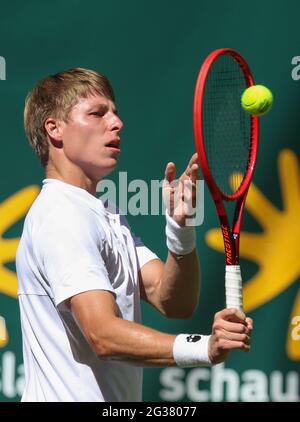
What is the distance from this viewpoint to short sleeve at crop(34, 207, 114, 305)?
2.34 metres

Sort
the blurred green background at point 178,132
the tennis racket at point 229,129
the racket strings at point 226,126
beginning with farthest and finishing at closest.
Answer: the blurred green background at point 178,132 < the racket strings at point 226,126 < the tennis racket at point 229,129

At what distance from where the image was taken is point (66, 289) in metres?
2.35

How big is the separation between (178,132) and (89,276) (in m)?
1.54

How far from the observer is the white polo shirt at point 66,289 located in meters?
2.39

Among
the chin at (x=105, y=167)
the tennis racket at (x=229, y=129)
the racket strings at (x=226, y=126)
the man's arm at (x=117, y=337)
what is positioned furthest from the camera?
the racket strings at (x=226, y=126)

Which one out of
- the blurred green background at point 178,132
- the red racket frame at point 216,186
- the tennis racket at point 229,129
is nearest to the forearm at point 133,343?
the red racket frame at point 216,186

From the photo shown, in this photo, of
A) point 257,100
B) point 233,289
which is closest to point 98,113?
point 257,100

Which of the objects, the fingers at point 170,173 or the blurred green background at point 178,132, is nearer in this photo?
the fingers at point 170,173

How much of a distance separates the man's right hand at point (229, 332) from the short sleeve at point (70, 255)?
0.29 metres

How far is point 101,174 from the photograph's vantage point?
8.71 feet

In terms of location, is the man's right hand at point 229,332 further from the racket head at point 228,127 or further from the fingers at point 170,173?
the racket head at point 228,127
